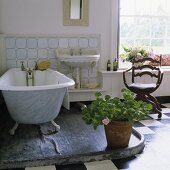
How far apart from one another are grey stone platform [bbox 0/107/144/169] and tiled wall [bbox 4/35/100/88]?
1277 mm

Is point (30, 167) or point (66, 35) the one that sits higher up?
point (66, 35)

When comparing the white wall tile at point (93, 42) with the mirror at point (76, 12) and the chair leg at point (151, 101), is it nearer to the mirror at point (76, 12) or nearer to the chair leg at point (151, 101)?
the mirror at point (76, 12)

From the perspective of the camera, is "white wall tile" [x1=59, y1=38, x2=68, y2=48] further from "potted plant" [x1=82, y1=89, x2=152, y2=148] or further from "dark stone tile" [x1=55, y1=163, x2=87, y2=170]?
"dark stone tile" [x1=55, y1=163, x2=87, y2=170]

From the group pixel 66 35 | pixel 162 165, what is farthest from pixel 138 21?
pixel 162 165

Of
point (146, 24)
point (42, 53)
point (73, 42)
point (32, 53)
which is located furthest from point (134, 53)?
point (32, 53)

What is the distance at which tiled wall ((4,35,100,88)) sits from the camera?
15.3ft

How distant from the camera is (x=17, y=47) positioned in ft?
15.4

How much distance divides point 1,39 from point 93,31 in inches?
59.5

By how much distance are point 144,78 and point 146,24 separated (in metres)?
1.03

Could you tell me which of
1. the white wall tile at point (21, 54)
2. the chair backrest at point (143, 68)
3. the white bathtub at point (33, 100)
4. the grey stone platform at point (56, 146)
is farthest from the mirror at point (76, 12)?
the grey stone platform at point (56, 146)

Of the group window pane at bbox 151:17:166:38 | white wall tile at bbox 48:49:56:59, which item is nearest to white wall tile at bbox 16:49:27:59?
white wall tile at bbox 48:49:56:59

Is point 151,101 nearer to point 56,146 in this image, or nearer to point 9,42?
point 56,146

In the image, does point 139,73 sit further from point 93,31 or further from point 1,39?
point 1,39

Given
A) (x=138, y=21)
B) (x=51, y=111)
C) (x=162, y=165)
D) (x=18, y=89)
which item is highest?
(x=138, y=21)
